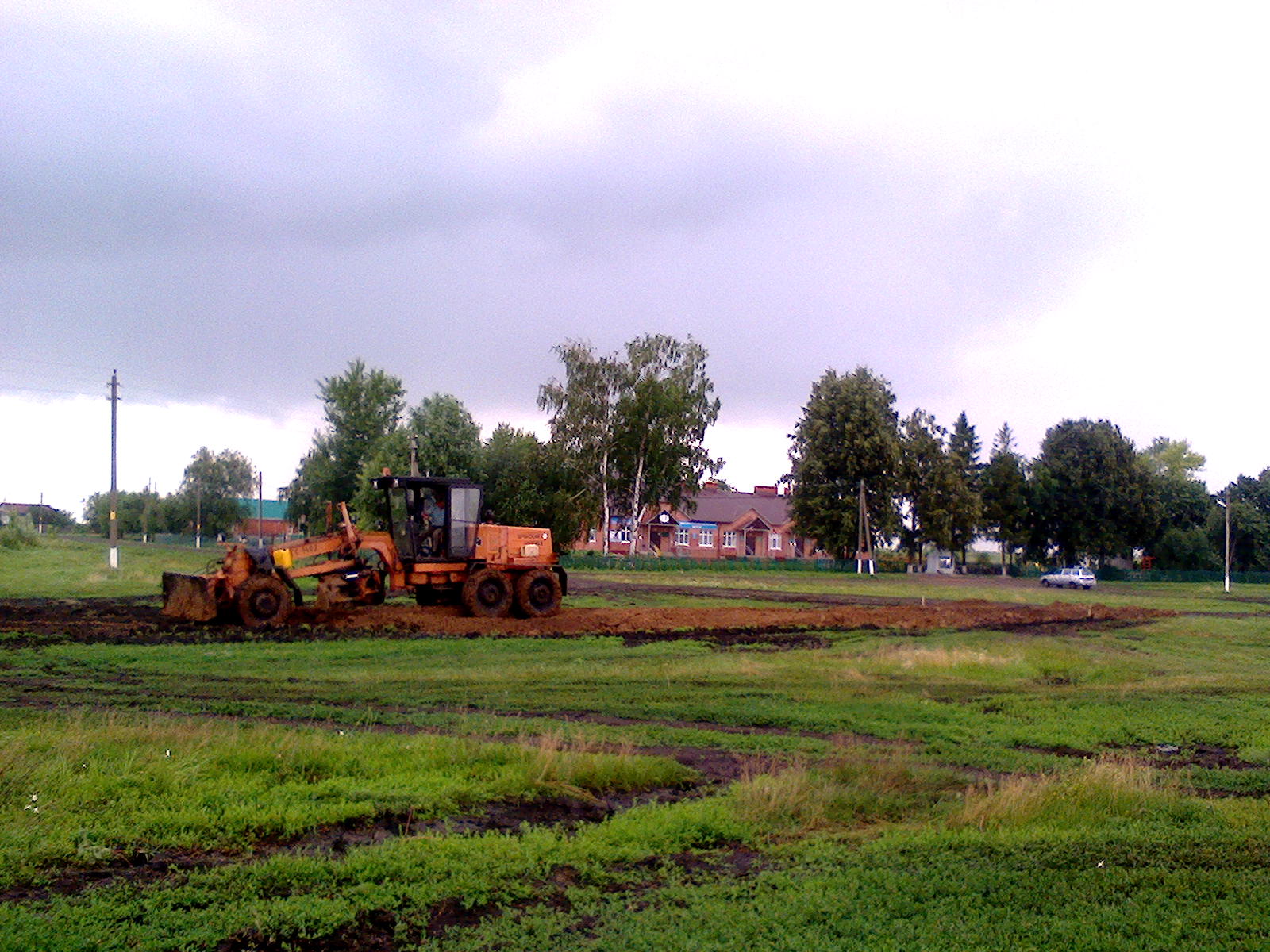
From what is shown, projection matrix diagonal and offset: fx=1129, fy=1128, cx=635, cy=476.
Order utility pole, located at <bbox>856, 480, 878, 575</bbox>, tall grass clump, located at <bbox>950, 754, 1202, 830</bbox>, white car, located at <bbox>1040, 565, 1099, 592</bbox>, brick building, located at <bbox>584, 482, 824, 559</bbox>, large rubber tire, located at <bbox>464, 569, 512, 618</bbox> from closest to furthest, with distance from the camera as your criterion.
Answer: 1. tall grass clump, located at <bbox>950, 754, 1202, 830</bbox>
2. large rubber tire, located at <bbox>464, 569, 512, 618</bbox>
3. white car, located at <bbox>1040, 565, 1099, 592</bbox>
4. utility pole, located at <bbox>856, 480, 878, 575</bbox>
5. brick building, located at <bbox>584, 482, 824, 559</bbox>

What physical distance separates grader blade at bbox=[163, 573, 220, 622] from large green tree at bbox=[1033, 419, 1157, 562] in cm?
7930

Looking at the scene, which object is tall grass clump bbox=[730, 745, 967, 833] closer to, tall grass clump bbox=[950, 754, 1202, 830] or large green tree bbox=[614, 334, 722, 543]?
tall grass clump bbox=[950, 754, 1202, 830]

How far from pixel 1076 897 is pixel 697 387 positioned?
6928 centimetres

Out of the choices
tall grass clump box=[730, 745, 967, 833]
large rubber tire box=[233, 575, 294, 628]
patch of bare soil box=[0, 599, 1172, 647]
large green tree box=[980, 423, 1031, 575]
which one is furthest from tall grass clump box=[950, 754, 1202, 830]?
large green tree box=[980, 423, 1031, 575]

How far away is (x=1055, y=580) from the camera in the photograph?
71.1 meters

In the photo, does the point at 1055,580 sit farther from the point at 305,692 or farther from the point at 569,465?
the point at 305,692

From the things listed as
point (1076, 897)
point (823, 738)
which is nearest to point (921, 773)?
point (823, 738)

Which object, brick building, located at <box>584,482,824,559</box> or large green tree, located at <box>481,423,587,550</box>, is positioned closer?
large green tree, located at <box>481,423,587,550</box>

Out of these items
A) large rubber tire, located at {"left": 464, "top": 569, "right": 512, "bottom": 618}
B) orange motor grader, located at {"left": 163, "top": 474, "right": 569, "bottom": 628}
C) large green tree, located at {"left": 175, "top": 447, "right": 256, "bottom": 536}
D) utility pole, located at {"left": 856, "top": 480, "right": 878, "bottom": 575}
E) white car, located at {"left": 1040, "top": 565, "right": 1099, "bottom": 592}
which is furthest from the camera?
large green tree, located at {"left": 175, "top": 447, "right": 256, "bottom": 536}

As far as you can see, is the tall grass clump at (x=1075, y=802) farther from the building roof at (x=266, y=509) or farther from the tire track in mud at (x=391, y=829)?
the building roof at (x=266, y=509)

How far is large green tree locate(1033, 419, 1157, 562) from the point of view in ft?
298

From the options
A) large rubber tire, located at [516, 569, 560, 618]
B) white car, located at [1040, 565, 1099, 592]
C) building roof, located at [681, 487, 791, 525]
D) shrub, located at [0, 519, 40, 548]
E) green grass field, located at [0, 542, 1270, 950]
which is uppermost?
building roof, located at [681, 487, 791, 525]

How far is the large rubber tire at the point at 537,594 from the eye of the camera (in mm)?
28750

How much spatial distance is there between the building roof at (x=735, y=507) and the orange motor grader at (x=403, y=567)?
77029 mm
